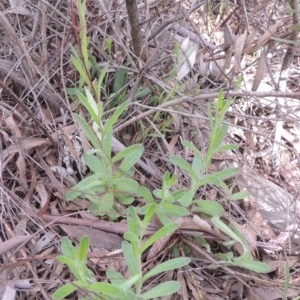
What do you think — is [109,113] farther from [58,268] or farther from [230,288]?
[230,288]

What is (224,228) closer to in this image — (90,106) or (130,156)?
(130,156)

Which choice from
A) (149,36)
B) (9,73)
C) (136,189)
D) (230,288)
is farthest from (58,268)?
(149,36)

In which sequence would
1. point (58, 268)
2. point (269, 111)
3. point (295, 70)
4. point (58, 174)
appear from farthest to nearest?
point (295, 70)
point (269, 111)
point (58, 174)
point (58, 268)

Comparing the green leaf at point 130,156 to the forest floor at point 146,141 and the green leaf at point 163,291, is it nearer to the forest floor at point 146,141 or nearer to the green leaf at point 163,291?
the forest floor at point 146,141

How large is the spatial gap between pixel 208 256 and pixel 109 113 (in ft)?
1.67

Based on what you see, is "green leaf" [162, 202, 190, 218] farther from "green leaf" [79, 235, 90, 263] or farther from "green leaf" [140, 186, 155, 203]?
"green leaf" [79, 235, 90, 263]

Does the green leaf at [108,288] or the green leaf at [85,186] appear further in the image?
the green leaf at [85,186]

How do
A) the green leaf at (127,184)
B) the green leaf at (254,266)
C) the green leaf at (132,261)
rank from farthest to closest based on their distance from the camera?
the green leaf at (127,184) → the green leaf at (254,266) → the green leaf at (132,261)

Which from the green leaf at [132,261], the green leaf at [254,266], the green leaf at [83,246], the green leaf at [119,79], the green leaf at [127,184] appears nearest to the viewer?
the green leaf at [83,246]

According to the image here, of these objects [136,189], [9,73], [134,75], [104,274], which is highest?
[9,73]

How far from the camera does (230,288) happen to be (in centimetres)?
128

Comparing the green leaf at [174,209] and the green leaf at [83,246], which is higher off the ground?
the green leaf at [83,246]

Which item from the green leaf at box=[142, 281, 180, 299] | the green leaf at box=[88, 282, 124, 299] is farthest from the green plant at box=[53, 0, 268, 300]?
the green leaf at box=[88, 282, 124, 299]

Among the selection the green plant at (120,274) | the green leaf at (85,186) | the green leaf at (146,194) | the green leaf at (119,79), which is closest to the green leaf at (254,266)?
the green plant at (120,274)
